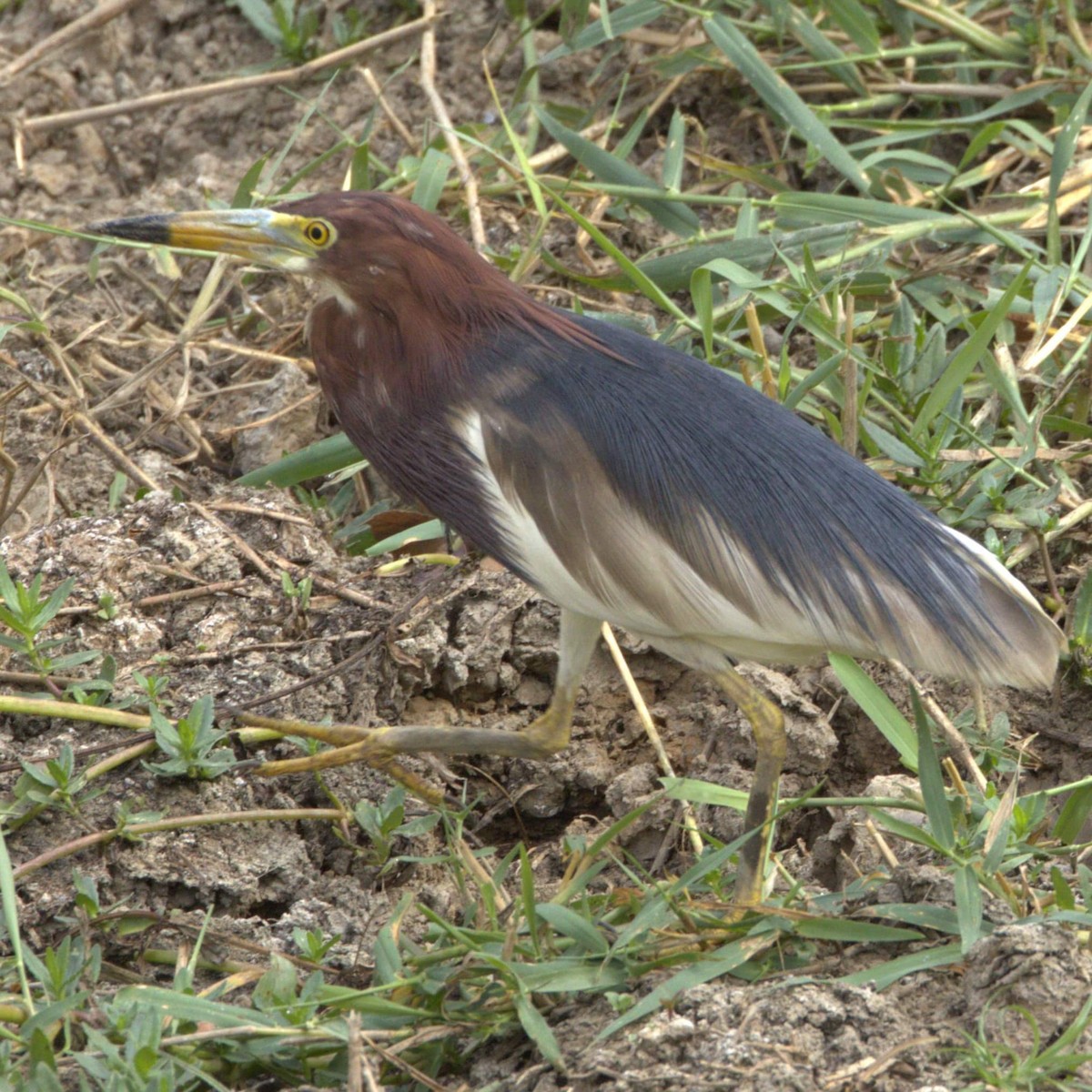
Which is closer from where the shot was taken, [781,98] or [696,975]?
[696,975]

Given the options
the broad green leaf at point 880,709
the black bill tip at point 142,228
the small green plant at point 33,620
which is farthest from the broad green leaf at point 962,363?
the small green plant at point 33,620

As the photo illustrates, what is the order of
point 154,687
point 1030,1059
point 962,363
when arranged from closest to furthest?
point 1030,1059 < point 154,687 < point 962,363

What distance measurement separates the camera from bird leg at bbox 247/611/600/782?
3.02m

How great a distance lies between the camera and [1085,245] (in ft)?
12.6

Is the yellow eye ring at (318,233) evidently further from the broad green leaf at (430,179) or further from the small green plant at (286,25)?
the small green plant at (286,25)

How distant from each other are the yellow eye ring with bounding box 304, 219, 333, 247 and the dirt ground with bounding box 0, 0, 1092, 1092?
0.80m

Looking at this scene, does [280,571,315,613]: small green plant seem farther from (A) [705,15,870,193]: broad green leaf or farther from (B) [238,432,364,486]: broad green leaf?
(A) [705,15,870,193]: broad green leaf

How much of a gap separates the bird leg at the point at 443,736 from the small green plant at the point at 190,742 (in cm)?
11

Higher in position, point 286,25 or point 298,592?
point 286,25

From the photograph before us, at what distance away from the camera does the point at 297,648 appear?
3.32 m

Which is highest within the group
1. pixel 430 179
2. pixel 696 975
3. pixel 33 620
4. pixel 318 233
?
pixel 318 233

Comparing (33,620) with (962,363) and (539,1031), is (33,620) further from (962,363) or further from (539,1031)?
(962,363)

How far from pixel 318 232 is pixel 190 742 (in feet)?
3.09

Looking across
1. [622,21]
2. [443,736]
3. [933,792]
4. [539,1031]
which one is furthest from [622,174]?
[539,1031]
